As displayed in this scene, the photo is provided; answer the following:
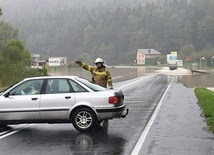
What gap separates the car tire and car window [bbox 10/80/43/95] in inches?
47.2

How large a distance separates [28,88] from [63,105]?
1146mm

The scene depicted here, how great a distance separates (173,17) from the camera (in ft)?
559

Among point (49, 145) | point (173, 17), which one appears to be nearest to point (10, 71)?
point (49, 145)

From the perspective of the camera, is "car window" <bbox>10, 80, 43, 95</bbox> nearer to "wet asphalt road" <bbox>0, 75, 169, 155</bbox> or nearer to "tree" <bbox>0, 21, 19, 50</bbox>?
"wet asphalt road" <bbox>0, 75, 169, 155</bbox>

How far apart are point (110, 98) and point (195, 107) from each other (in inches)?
269

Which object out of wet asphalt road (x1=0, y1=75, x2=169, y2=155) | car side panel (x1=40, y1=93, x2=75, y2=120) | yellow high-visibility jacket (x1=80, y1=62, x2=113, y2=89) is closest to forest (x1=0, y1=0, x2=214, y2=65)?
yellow high-visibility jacket (x1=80, y1=62, x2=113, y2=89)

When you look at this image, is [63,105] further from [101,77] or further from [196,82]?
[196,82]

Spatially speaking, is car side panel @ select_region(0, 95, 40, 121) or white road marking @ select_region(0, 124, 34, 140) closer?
white road marking @ select_region(0, 124, 34, 140)

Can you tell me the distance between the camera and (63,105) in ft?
32.3

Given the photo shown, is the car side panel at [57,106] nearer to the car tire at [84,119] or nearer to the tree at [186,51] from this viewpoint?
the car tire at [84,119]

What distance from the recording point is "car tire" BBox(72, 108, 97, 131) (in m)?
9.86

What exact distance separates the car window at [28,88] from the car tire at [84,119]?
1198 millimetres

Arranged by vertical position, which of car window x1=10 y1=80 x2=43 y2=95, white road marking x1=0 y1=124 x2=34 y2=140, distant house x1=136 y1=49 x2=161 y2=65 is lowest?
white road marking x1=0 y1=124 x2=34 y2=140

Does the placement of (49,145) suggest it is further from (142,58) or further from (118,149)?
(142,58)
